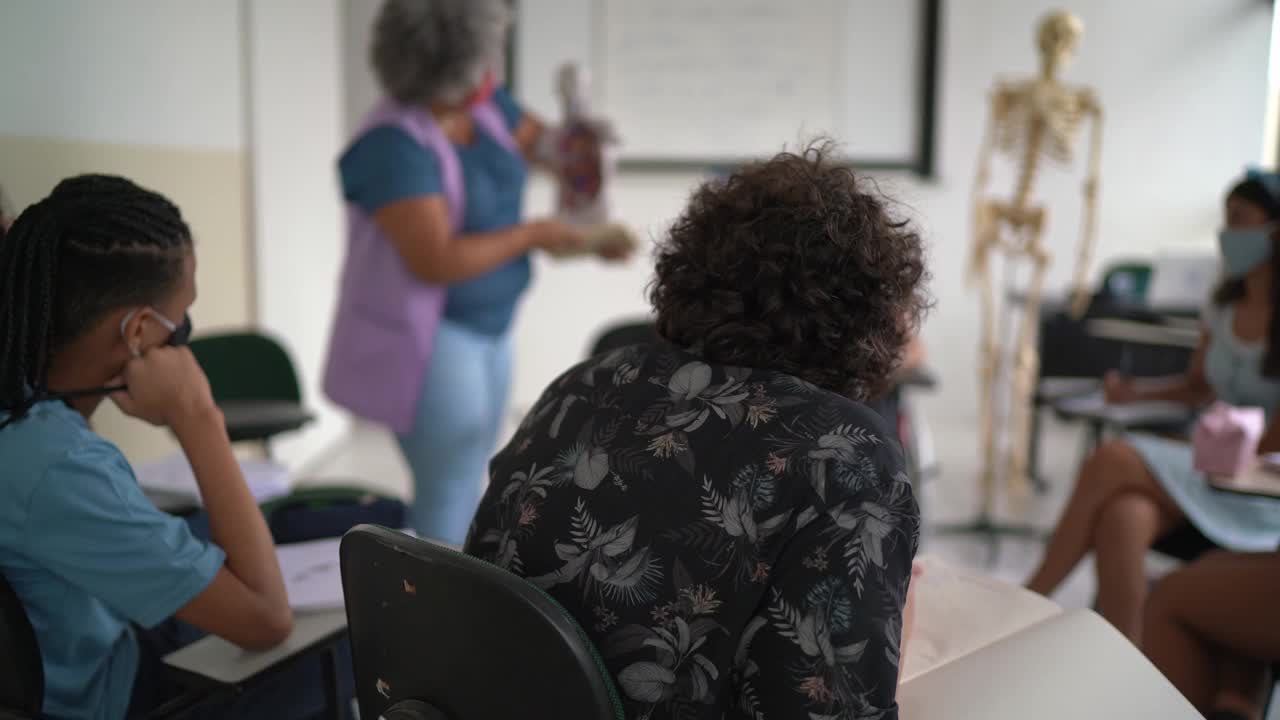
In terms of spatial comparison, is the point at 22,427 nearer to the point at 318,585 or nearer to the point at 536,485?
the point at 318,585

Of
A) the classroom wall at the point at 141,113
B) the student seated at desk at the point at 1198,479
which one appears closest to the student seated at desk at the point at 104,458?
the classroom wall at the point at 141,113

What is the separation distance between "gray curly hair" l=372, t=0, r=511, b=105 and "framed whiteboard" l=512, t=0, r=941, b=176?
10.3 feet

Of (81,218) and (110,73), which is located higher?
(110,73)

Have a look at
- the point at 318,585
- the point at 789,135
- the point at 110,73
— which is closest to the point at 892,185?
the point at 318,585

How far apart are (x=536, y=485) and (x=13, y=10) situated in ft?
4.00

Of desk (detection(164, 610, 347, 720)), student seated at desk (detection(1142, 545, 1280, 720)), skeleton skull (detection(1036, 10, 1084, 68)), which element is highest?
skeleton skull (detection(1036, 10, 1084, 68))

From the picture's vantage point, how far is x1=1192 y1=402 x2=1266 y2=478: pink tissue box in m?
1.61

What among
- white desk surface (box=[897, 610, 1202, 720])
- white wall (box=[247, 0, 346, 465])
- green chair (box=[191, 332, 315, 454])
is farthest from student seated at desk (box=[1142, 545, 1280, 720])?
white wall (box=[247, 0, 346, 465])

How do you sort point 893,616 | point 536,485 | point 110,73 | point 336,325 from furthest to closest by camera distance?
point 336,325 → point 110,73 → point 536,485 → point 893,616

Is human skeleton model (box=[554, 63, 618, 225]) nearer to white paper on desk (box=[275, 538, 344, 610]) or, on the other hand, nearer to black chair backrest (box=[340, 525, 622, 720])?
white paper on desk (box=[275, 538, 344, 610])

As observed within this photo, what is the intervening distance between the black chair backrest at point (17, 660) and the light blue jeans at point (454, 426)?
1036mm

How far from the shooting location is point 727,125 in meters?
5.05

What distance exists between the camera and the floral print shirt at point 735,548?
79cm

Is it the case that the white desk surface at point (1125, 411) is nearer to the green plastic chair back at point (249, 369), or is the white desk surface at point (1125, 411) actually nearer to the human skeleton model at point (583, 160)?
the human skeleton model at point (583, 160)
